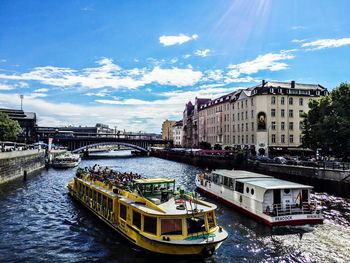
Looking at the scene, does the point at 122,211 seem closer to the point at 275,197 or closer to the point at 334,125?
the point at 275,197

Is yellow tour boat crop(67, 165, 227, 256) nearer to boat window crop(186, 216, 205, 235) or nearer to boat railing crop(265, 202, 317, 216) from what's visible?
boat window crop(186, 216, 205, 235)

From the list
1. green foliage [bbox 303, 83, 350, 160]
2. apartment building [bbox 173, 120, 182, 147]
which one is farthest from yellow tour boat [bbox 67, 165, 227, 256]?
apartment building [bbox 173, 120, 182, 147]

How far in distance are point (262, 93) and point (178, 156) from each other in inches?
1550

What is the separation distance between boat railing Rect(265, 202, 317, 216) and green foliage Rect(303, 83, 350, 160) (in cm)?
2164

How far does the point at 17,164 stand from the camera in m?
51.2

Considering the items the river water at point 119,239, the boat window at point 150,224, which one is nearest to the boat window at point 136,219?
the boat window at point 150,224

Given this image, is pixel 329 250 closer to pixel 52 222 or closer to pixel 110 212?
pixel 110 212

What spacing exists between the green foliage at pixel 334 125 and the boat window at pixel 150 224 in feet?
112

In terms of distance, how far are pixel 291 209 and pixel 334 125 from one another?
2440 centimetres

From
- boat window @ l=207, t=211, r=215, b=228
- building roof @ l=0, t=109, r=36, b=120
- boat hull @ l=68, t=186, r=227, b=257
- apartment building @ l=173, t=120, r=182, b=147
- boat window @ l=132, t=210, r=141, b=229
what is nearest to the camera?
boat hull @ l=68, t=186, r=227, b=257

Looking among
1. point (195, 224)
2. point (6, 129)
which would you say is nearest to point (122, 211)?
point (195, 224)

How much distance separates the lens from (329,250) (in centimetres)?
1919

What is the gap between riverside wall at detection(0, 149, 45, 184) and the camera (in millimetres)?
44109

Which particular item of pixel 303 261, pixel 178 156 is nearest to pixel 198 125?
pixel 178 156
